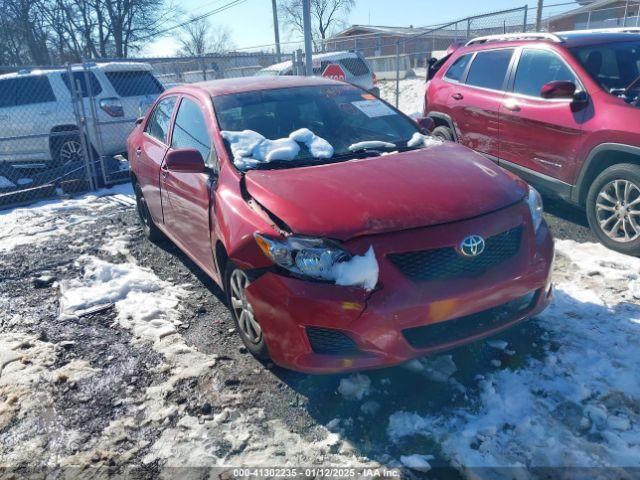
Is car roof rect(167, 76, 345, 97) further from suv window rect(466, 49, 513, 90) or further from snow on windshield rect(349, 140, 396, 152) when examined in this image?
suv window rect(466, 49, 513, 90)

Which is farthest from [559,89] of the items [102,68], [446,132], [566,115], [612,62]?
[102,68]

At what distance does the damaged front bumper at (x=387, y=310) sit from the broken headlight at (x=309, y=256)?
6 centimetres

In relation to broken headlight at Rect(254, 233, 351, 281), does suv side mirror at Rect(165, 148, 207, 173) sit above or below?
above

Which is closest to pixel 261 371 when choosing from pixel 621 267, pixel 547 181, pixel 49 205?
pixel 621 267

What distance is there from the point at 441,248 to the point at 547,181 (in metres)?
3.16

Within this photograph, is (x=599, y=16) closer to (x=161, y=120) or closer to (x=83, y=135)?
(x=83, y=135)

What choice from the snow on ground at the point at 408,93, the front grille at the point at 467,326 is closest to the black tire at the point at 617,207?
the front grille at the point at 467,326

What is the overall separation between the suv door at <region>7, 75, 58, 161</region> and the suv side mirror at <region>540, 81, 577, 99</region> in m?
8.31

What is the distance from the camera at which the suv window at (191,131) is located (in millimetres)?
3861

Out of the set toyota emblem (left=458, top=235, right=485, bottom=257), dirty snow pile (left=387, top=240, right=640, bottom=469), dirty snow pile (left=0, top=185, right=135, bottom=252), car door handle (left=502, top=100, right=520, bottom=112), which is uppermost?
car door handle (left=502, top=100, right=520, bottom=112)

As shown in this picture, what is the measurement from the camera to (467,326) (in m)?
2.78

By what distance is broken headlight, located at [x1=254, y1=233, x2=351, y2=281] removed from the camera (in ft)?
8.66

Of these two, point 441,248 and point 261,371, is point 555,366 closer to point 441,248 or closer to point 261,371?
point 441,248

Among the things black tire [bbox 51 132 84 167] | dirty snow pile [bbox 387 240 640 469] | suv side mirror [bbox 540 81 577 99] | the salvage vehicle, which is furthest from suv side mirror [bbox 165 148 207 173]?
black tire [bbox 51 132 84 167]
